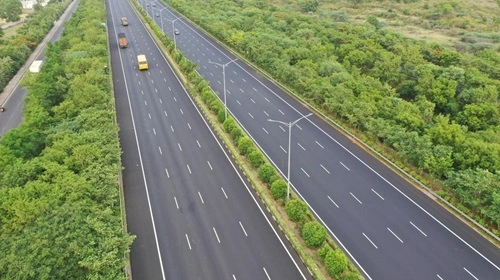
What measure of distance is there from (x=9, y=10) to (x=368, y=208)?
156 m

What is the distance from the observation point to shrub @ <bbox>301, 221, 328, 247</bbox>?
29.5 metres

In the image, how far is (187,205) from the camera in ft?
119

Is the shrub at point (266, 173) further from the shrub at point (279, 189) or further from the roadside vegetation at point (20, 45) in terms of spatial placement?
the roadside vegetation at point (20, 45)

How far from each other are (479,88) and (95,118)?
179 ft

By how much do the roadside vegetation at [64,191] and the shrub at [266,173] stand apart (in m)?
14.4

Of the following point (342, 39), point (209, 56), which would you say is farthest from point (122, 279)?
point (342, 39)

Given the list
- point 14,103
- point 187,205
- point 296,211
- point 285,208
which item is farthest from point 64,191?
point 14,103

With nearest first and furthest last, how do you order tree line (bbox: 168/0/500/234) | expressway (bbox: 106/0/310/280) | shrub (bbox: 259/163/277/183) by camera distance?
1. expressway (bbox: 106/0/310/280)
2. tree line (bbox: 168/0/500/234)
3. shrub (bbox: 259/163/277/183)

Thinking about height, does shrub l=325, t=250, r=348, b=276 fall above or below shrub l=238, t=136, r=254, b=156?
above

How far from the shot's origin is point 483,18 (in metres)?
124

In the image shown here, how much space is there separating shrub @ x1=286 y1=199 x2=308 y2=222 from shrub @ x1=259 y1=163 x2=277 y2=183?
Result: 532 centimetres

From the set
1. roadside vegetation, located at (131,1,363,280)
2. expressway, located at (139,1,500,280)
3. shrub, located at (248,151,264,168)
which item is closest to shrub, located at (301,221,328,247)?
roadside vegetation, located at (131,1,363,280)

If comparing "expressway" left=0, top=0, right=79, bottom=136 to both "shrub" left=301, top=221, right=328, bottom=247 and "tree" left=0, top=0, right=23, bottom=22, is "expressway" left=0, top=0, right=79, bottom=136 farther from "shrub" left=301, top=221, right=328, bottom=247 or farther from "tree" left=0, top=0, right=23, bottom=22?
"tree" left=0, top=0, right=23, bottom=22

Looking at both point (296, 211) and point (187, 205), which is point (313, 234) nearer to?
point (296, 211)
